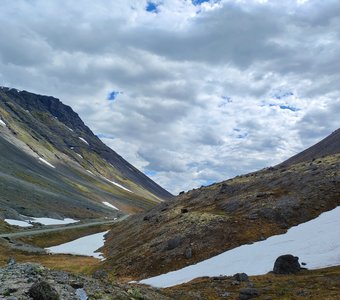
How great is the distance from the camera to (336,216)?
53.6 metres

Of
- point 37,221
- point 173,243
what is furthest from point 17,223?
point 173,243

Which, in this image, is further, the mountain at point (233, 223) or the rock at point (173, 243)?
the rock at point (173, 243)

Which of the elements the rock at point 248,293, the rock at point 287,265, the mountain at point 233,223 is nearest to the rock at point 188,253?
the mountain at point 233,223

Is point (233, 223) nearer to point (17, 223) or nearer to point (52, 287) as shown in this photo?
point (52, 287)

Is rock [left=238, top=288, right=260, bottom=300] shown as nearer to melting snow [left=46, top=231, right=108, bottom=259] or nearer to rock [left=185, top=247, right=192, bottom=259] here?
rock [left=185, top=247, right=192, bottom=259]

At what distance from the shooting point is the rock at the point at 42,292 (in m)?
19.2

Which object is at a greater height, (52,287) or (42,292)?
(52,287)

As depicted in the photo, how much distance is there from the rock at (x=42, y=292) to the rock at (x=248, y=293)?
16.1m

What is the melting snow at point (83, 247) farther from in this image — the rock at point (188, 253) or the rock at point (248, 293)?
the rock at point (248, 293)

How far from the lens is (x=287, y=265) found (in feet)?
126

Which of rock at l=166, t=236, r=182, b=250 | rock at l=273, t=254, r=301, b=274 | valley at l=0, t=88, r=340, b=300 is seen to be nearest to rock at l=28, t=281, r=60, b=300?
valley at l=0, t=88, r=340, b=300

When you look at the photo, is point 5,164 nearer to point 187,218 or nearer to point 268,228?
point 187,218

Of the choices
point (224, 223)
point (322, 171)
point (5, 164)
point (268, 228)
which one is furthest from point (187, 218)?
point (5, 164)

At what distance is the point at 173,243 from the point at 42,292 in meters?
37.5
